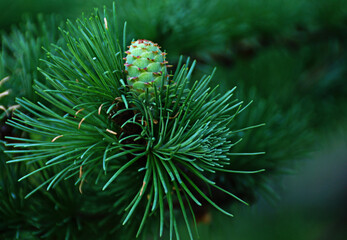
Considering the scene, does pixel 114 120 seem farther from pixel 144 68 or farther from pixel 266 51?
pixel 266 51

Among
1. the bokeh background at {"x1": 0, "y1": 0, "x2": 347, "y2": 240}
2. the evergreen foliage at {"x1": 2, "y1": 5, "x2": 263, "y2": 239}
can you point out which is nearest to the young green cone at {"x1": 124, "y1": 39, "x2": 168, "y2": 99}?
the evergreen foliage at {"x1": 2, "y1": 5, "x2": 263, "y2": 239}

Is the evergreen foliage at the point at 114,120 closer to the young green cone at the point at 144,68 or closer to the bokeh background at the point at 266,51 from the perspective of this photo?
the young green cone at the point at 144,68

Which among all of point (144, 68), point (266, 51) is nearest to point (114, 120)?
point (144, 68)

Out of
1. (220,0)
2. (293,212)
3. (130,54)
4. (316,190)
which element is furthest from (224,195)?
(316,190)

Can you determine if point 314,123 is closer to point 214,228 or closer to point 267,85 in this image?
point 267,85

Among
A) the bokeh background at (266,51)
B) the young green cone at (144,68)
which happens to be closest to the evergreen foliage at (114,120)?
the young green cone at (144,68)

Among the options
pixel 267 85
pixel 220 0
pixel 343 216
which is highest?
pixel 220 0

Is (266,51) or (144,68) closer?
(144,68)

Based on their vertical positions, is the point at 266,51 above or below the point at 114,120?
above
